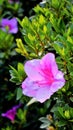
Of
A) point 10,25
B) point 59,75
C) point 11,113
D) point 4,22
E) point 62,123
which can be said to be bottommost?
point 62,123

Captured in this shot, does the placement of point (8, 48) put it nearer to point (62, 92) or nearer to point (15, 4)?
point (15, 4)

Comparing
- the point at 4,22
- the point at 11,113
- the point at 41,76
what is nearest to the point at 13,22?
the point at 4,22

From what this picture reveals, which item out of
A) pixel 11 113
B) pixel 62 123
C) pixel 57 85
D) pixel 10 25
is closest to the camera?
pixel 57 85

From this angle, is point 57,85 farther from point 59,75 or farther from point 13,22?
point 13,22

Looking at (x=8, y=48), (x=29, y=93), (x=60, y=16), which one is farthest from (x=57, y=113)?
(x=8, y=48)

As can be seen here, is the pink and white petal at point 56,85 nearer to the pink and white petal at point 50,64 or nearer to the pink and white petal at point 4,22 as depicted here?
the pink and white petal at point 50,64

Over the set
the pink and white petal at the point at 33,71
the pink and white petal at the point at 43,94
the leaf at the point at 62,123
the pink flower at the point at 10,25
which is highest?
the pink flower at the point at 10,25

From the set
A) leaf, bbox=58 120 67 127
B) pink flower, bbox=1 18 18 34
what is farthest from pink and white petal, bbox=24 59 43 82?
pink flower, bbox=1 18 18 34

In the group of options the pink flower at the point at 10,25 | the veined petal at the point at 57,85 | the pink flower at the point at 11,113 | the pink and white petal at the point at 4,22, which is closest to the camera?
the veined petal at the point at 57,85

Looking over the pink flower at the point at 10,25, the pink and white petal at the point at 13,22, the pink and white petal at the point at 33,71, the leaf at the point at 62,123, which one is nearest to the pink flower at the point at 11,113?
the pink flower at the point at 10,25
